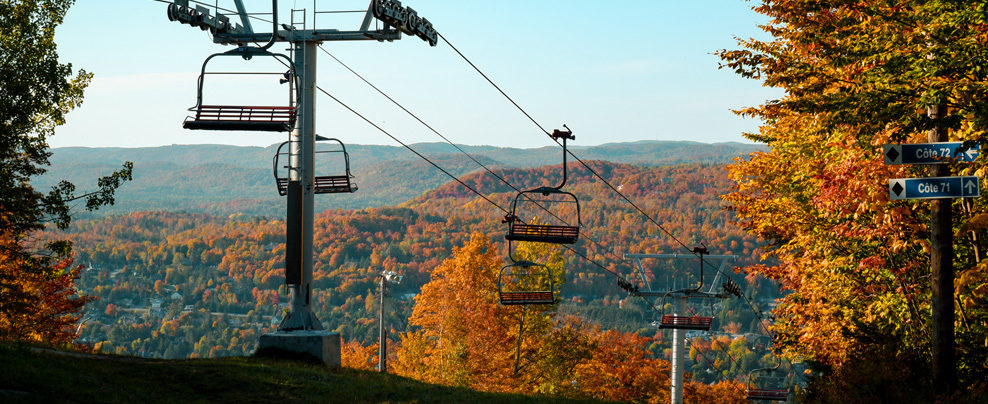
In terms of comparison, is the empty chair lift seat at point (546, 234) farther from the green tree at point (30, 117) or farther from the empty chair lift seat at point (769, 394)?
the empty chair lift seat at point (769, 394)

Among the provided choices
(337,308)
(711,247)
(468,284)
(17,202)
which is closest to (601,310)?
(711,247)

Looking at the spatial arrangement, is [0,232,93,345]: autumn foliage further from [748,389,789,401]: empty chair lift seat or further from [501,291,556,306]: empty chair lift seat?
[748,389,789,401]: empty chair lift seat

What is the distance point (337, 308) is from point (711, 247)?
77.1m

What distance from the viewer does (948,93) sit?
14.1 metres

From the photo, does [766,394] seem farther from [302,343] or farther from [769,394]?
[302,343]

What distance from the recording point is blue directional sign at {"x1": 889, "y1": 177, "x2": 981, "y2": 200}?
13.3m

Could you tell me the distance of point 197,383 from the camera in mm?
15992

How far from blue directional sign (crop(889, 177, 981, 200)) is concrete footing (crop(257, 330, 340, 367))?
12710mm

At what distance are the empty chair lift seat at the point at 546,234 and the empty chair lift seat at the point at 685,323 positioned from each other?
1175cm

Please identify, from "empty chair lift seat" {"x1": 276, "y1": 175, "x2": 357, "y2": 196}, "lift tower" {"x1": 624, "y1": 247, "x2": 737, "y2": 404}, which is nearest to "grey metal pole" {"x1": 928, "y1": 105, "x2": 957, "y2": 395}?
"empty chair lift seat" {"x1": 276, "y1": 175, "x2": 357, "y2": 196}

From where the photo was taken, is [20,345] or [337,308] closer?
[20,345]

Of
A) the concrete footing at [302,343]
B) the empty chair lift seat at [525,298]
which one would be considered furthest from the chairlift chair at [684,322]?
the concrete footing at [302,343]

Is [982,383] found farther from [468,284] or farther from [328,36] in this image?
[468,284]

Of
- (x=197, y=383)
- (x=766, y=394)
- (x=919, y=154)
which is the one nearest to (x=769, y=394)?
(x=766, y=394)
